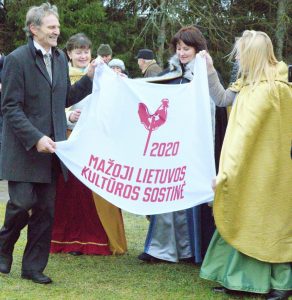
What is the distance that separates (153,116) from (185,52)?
78 centimetres

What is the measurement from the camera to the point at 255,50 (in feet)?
16.3

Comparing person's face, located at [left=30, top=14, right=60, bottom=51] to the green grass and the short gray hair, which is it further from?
the green grass

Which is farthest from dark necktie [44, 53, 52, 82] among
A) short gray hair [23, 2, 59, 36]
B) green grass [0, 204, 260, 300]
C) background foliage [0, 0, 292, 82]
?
background foliage [0, 0, 292, 82]

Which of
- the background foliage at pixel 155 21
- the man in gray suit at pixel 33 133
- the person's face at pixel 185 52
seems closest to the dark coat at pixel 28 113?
the man in gray suit at pixel 33 133

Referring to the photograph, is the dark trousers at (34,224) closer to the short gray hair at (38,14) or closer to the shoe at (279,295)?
the short gray hair at (38,14)

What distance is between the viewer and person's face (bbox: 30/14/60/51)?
5.22 metres

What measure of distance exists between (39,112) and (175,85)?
107 cm

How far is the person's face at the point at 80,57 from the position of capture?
674 centimetres

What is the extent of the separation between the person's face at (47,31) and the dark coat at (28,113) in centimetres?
8

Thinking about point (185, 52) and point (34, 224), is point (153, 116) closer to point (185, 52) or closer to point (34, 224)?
point (185, 52)

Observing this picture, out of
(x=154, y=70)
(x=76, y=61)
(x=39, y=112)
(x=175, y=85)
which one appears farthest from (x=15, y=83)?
(x=154, y=70)

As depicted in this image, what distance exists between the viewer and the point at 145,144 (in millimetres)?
5387

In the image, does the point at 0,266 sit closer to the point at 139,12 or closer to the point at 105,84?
the point at 105,84

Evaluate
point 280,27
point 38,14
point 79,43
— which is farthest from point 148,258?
point 280,27
